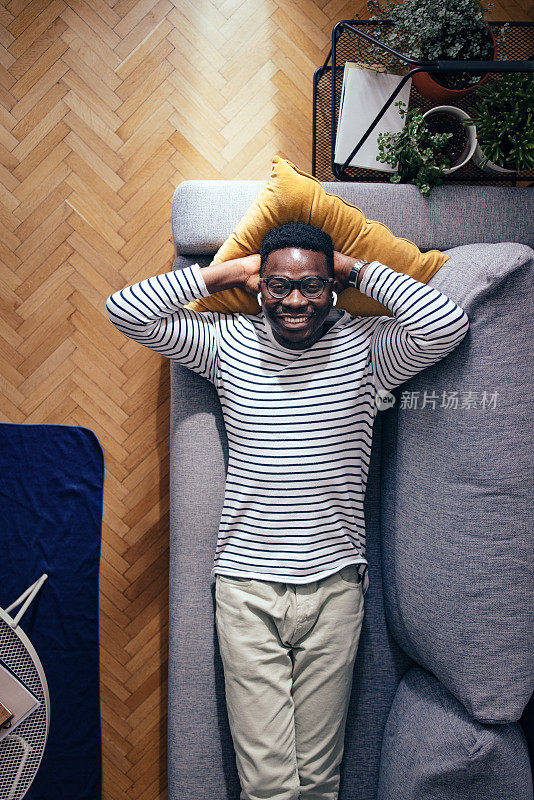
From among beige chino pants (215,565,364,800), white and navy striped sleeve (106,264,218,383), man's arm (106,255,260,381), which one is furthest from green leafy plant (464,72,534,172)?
beige chino pants (215,565,364,800)

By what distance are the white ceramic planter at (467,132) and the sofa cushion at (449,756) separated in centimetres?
150

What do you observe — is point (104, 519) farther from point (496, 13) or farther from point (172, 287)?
point (496, 13)

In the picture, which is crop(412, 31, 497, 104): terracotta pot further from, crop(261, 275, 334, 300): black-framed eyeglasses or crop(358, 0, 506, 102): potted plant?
crop(261, 275, 334, 300): black-framed eyeglasses

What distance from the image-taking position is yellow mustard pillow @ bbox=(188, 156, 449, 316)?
136 centimetres

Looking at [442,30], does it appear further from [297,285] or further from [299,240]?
[297,285]

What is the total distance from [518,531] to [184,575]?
2.90 ft

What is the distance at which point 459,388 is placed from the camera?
1.28 metres

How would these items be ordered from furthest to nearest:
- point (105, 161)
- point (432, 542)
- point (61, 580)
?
point (105, 161)
point (61, 580)
point (432, 542)

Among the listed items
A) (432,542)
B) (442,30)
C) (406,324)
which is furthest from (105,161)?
(432,542)

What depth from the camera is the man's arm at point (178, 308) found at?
1.32m

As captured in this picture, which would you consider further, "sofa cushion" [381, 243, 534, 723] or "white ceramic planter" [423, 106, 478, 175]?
"white ceramic planter" [423, 106, 478, 175]

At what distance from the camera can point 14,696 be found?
52.0 inches

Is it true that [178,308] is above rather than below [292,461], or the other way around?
above

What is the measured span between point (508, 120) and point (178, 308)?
1.06m
